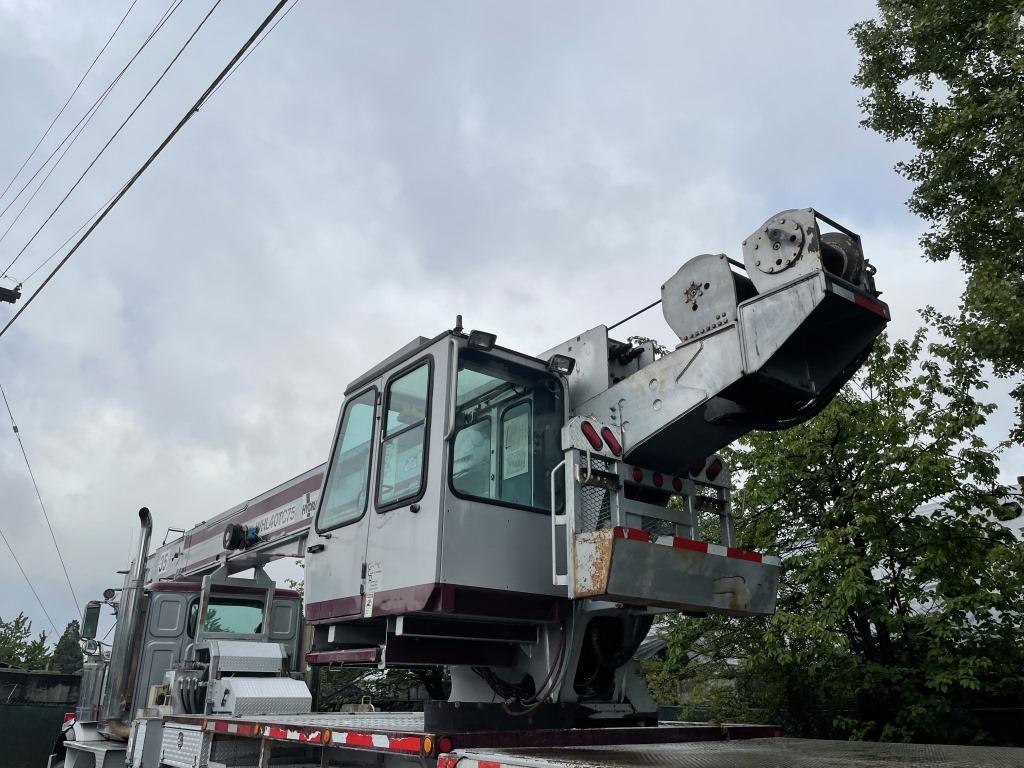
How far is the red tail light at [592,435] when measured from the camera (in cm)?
435

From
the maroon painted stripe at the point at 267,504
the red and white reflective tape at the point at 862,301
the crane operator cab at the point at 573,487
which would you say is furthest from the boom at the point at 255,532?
the red and white reflective tape at the point at 862,301

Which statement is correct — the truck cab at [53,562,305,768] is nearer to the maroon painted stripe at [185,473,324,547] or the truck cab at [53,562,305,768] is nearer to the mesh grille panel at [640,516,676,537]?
the maroon painted stripe at [185,473,324,547]

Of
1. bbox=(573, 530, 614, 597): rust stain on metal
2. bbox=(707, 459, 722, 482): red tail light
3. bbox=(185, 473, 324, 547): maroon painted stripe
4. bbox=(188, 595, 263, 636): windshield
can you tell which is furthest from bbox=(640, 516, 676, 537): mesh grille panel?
bbox=(188, 595, 263, 636): windshield

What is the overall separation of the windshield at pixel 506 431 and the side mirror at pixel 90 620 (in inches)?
259

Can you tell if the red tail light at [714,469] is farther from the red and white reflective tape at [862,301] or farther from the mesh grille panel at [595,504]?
the red and white reflective tape at [862,301]

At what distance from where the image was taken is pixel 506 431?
482 centimetres

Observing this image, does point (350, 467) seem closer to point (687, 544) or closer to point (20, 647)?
point (687, 544)

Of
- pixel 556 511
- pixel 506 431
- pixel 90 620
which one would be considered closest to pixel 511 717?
pixel 556 511

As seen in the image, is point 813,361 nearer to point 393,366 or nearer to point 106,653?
point 393,366

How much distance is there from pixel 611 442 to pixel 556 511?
570 mm

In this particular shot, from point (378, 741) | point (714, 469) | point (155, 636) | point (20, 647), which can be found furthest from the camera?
point (20, 647)

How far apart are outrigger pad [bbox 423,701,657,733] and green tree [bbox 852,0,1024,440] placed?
7.34 meters

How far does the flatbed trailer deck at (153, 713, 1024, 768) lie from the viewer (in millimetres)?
3225

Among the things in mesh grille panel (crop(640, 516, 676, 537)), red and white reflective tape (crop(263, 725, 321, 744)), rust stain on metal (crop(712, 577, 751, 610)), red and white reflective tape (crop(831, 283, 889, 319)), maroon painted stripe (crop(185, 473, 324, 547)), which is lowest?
red and white reflective tape (crop(263, 725, 321, 744))
